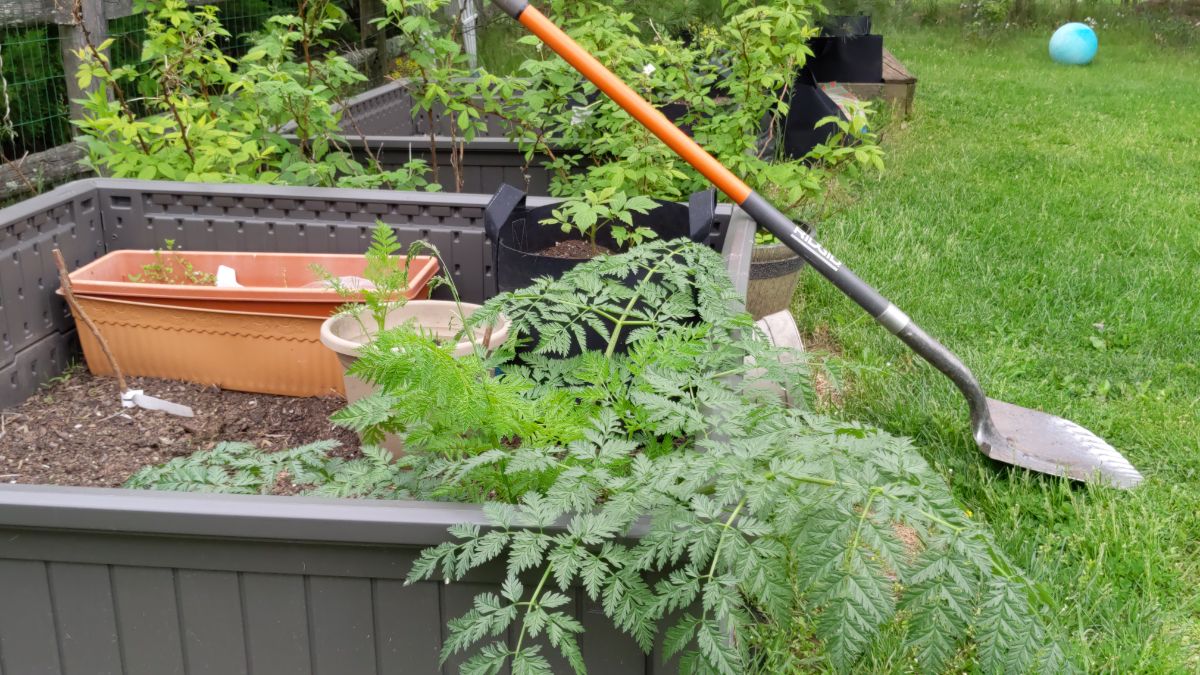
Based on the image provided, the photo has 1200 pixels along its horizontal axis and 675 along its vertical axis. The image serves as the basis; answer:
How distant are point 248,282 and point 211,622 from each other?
61.1 inches

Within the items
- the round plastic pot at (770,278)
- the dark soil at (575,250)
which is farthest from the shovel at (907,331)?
the round plastic pot at (770,278)

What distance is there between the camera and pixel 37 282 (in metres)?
2.64

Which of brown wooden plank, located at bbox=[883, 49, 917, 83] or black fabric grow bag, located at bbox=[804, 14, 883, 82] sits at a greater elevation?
black fabric grow bag, located at bbox=[804, 14, 883, 82]

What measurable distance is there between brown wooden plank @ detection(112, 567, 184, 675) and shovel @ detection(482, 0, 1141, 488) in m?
1.56

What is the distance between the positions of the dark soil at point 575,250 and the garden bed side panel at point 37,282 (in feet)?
3.90

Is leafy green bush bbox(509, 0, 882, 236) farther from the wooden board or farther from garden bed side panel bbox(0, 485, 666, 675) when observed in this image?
the wooden board

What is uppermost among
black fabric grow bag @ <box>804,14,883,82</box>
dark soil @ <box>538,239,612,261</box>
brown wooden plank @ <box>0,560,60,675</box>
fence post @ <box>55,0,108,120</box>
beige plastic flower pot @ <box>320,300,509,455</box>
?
fence post @ <box>55,0,108,120</box>

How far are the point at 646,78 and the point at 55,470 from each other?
207cm

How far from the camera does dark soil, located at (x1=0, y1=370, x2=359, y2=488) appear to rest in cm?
234

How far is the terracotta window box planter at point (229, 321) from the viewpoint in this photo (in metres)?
2.64

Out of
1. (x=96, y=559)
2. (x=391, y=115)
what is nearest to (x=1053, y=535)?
(x=96, y=559)

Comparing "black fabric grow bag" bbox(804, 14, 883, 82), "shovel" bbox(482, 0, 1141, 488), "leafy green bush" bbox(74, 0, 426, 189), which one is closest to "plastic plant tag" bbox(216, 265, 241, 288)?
"leafy green bush" bbox(74, 0, 426, 189)

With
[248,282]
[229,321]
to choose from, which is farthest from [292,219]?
[229,321]

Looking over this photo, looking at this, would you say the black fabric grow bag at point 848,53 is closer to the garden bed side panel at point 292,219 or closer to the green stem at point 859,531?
the garden bed side panel at point 292,219
